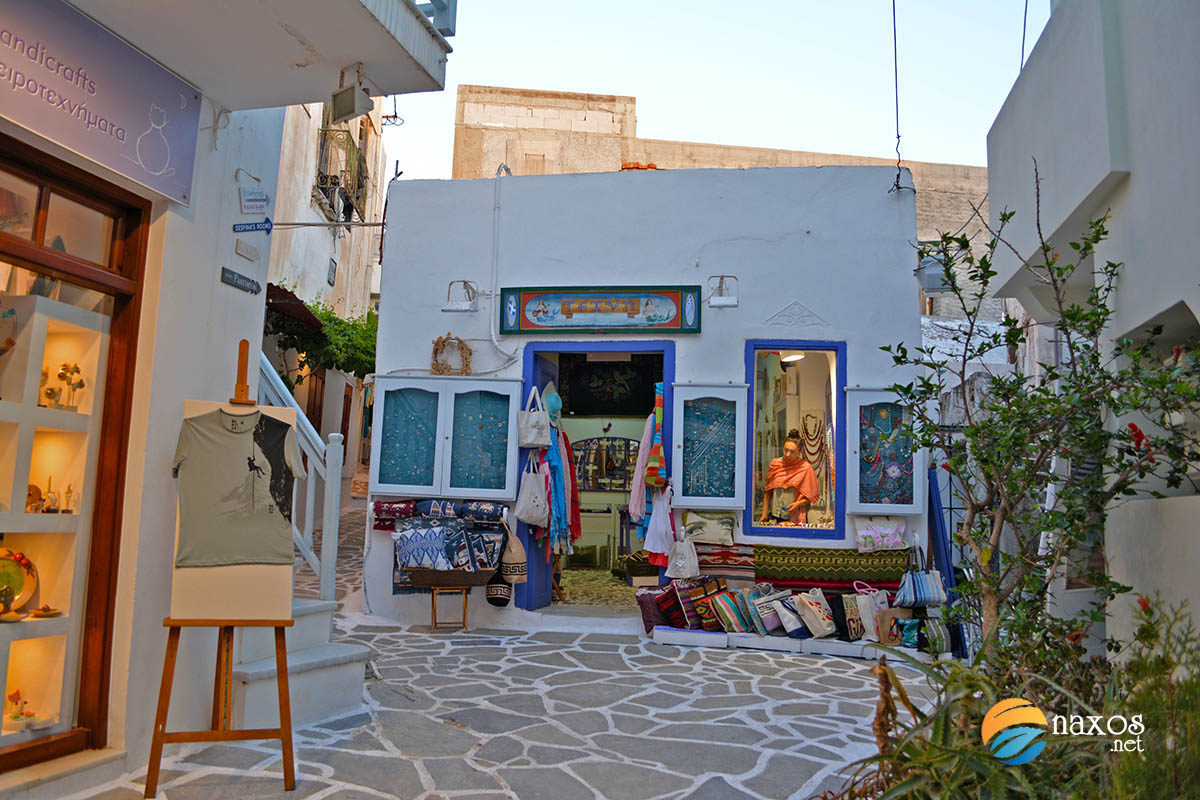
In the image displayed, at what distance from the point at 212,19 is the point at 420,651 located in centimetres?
531

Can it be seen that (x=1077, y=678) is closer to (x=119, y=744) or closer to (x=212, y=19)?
(x=119, y=744)

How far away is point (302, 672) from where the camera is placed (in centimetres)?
507

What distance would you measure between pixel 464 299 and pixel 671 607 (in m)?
4.06

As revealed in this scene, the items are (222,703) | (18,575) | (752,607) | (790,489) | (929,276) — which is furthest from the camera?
(790,489)

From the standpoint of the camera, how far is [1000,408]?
3986 millimetres

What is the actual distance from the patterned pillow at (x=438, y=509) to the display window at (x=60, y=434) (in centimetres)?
466

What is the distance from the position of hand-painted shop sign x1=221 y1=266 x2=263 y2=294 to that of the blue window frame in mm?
5138

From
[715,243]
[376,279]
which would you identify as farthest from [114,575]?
[376,279]

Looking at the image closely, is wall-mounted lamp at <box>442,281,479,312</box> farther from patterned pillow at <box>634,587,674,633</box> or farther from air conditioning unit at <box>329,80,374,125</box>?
air conditioning unit at <box>329,80,374,125</box>

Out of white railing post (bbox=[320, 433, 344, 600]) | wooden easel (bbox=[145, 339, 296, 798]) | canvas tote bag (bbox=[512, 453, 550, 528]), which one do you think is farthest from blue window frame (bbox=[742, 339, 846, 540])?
wooden easel (bbox=[145, 339, 296, 798])

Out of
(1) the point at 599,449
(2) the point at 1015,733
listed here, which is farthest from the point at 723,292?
(2) the point at 1015,733

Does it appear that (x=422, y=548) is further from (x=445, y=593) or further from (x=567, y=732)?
(x=567, y=732)

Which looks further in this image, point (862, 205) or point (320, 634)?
point (862, 205)
